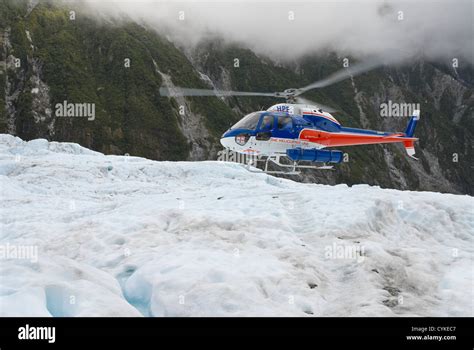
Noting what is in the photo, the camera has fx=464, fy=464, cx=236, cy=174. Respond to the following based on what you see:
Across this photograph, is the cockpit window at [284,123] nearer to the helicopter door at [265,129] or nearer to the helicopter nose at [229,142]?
the helicopter door at [265,129]

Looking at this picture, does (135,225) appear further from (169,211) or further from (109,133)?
(109,133)

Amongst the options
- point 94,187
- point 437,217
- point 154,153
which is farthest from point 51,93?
point 437,217

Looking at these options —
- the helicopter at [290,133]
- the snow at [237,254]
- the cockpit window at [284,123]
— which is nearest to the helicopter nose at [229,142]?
the helicopter at [290,133]

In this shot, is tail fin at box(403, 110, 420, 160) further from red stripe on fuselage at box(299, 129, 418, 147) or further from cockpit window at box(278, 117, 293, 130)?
cockpit window at box(278, 117, 293, 130)

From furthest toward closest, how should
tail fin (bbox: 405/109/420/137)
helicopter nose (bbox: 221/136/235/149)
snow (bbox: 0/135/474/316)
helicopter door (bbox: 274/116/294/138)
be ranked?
tail fin (bbox: 405/109/420/137), helicopter door (bbox: 274/116/294/138), helicopter nose (bbox: 221/136/235/149), snow (bbox: 0/135/474/316)

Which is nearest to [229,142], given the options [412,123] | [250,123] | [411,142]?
[250,123]

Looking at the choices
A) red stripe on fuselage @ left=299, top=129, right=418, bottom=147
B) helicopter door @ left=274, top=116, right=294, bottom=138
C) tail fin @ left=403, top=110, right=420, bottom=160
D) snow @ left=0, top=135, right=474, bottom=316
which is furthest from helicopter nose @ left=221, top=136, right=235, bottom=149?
tail fin @ left=403, top=110, right=420, bottom=160
